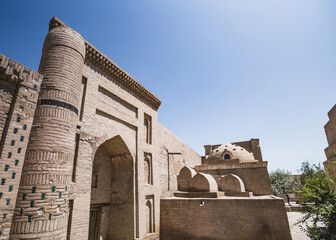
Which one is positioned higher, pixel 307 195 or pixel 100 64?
pixel 100 64

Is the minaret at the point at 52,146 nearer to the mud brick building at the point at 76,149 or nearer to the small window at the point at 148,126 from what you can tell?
the mud brick building at the point at 76,149

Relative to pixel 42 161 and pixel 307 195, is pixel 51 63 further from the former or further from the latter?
pixel 307 195

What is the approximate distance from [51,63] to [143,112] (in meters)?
4.91

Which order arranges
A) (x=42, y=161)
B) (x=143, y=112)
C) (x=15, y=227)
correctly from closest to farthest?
1. (x=15, y=227)
2. (x=42, y=161)
3. (x=143, y=112)

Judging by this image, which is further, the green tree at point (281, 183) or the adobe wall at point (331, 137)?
the green tree at point (281, 183)

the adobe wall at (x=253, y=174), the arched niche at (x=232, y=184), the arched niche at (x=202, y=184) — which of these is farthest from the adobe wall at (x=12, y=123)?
the adobe wall at (x=253, y=174)

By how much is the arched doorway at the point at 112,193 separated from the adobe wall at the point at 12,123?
3.62 metres

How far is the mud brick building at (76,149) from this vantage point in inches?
150

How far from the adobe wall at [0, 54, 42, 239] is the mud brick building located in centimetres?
2

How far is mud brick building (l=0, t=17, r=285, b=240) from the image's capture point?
3.80 m

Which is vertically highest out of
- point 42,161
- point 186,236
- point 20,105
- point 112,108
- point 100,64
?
point 100,64

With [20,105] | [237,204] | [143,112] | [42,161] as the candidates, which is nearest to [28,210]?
[42,161]

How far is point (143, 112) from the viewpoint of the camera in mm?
9289

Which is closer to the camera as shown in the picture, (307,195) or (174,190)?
(307,195)
